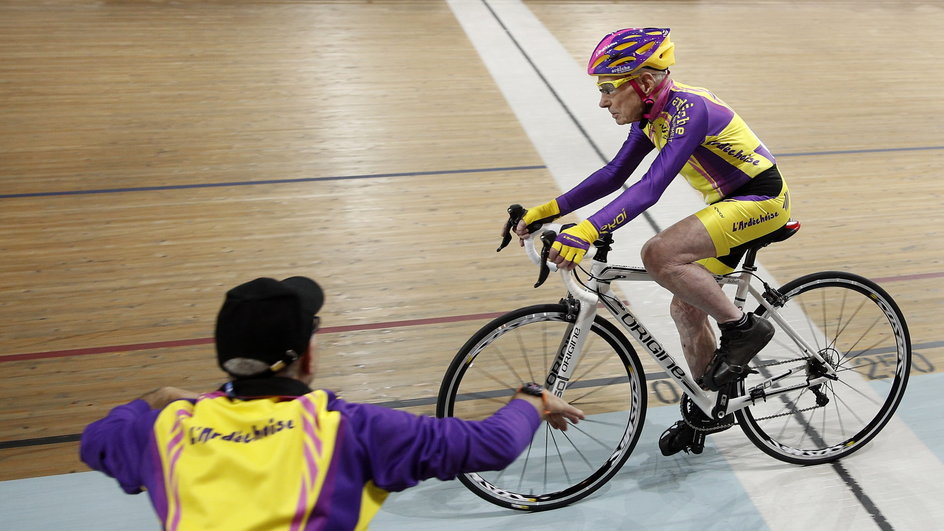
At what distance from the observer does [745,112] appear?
607 centimetres

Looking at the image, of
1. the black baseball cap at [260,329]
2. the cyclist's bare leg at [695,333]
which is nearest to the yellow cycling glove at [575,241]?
the cyclist's bare leg at [695,333]

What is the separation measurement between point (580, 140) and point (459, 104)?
1.10 meters

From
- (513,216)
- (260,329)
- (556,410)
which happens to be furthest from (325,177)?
(260,329)

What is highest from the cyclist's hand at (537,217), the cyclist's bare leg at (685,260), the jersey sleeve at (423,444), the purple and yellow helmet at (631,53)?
the purple and yellow helmet at (631,53)

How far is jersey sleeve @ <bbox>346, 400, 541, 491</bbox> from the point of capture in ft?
4.70

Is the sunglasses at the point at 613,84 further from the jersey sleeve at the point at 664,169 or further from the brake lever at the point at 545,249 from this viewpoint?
the brake lever at the point at 545,249

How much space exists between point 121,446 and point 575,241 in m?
1.26

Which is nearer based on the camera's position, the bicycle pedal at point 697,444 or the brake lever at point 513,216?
the brake lever at point 513,216

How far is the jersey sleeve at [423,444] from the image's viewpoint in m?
1.43

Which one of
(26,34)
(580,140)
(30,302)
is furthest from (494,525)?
(26,34)

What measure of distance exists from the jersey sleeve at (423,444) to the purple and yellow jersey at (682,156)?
929 millimetres

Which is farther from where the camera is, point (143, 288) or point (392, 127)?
point (392, 127)

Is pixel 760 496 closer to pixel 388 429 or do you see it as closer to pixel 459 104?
pixel 388 429

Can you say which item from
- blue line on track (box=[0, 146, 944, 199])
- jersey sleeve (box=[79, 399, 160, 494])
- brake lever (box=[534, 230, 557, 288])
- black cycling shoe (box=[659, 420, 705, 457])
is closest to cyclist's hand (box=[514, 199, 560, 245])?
brake lever (box=[534, 230, 557, 288])
